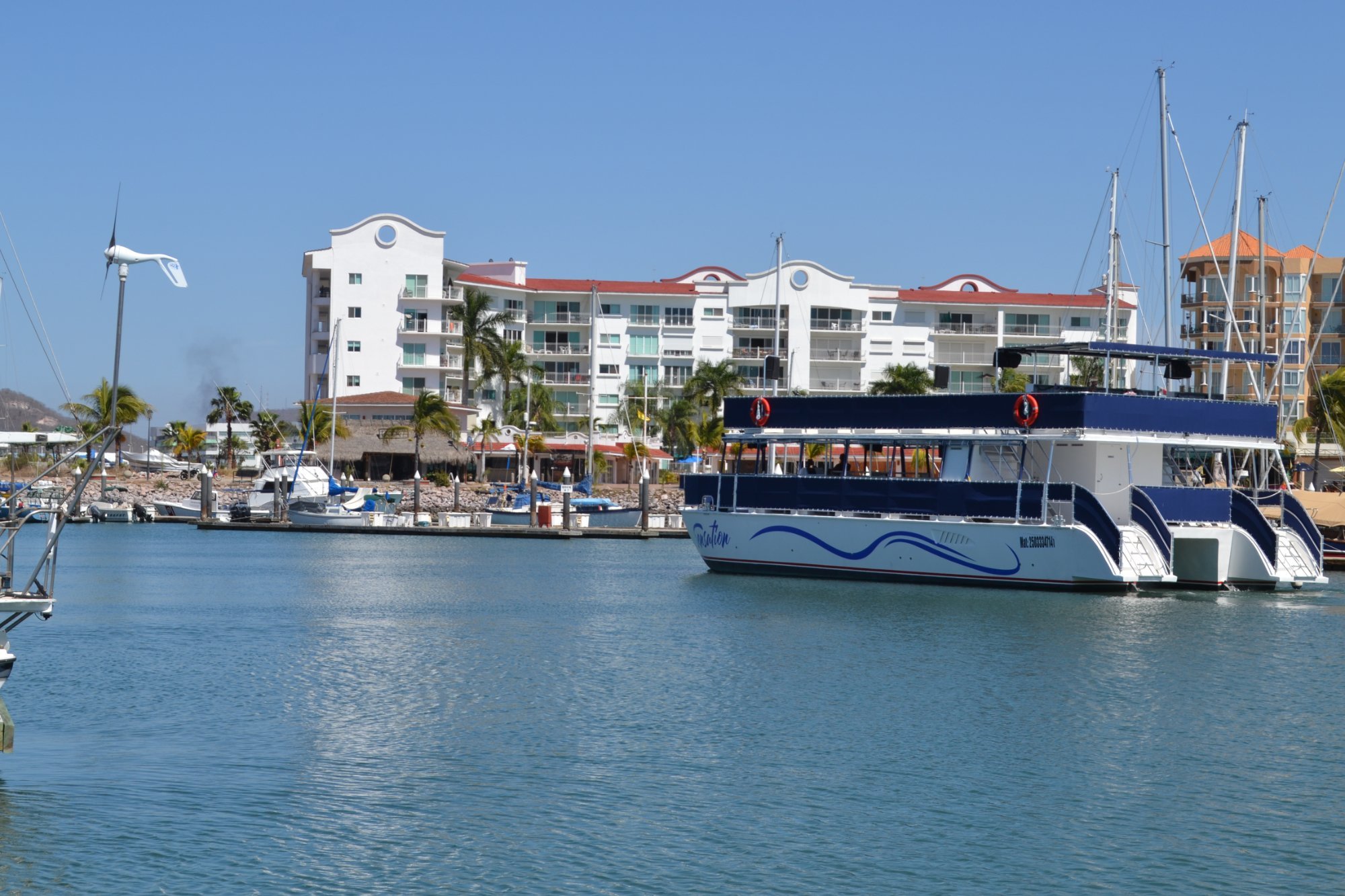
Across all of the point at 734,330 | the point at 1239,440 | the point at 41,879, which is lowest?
the point at 41,879

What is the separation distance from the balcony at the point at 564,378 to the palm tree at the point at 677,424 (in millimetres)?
6695

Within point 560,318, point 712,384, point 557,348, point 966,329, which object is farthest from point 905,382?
point 560,318

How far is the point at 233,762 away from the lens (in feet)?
63.3

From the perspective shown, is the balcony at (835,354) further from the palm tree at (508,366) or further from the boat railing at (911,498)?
the boat railing at (911,498)

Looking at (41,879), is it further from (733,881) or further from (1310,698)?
(1310,698)

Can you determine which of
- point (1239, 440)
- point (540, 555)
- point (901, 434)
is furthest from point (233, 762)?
point (540, 555)

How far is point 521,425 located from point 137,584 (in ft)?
201

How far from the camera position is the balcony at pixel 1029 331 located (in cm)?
11331

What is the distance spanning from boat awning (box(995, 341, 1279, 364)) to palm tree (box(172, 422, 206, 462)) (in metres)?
101

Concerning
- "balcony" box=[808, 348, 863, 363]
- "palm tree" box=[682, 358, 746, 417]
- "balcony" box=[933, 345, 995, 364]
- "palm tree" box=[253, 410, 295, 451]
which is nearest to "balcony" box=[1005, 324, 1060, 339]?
"balcony" box=[933, 345, 995, 364]

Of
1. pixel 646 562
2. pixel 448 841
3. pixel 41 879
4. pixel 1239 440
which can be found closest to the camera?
pixel 41 879

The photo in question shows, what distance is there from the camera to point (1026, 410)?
38344 mm

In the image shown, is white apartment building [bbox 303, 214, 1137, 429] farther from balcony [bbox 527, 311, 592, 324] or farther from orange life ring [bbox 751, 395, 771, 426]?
orange life ring [bbox 751, 395, 771, 426]

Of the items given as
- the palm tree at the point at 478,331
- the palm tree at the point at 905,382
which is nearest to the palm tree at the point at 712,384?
the palm tree at the point at 905,382
